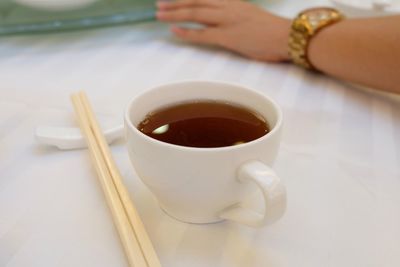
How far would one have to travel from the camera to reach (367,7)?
2.56ft

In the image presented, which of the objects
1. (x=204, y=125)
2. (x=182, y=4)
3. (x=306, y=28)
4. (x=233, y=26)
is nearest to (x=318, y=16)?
(x=306, y=28)

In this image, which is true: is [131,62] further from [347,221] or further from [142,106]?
[347,221]

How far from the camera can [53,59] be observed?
2.45 ft

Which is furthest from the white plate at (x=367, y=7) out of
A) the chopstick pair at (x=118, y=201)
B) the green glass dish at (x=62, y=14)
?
the chopstick pair at (x=118, y=201)

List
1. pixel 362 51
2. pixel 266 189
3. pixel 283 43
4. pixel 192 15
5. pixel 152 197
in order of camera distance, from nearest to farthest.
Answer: pixel 266 189
pixel 152 197
pixel 362 51
pixel 283 43
pixel 192 15

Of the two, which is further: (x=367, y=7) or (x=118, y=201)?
(x=367, y=7)

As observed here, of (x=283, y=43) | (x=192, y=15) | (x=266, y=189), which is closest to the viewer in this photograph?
(x=266, y=189)

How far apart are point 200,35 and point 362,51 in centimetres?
31

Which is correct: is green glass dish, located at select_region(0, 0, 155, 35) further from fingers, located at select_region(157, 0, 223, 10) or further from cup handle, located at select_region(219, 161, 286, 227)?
cup handle, located at select_region(219, 161, 286, 227)

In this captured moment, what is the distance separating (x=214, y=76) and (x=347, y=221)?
37 centimetres

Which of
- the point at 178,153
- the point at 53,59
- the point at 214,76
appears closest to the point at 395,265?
the point at 178,153

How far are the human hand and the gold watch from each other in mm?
26

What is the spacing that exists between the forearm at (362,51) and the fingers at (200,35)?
19cm

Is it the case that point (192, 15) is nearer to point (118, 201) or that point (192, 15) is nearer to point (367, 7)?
point (367, 7)
